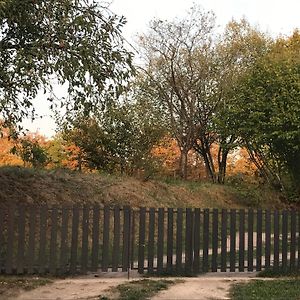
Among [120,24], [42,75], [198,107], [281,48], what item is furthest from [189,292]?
[198,107]

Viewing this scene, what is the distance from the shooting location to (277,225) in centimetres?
1098

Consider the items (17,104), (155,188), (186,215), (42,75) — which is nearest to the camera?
(42,75)

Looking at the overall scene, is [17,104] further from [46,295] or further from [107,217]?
[46,295]

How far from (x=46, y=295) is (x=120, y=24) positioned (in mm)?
6089

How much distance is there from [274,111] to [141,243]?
1255cm

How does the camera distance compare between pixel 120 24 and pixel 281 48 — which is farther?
pixel 281 48

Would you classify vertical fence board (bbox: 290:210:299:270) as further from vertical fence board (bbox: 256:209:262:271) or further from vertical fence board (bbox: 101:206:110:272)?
vertical fence board (bbox: 101:206:110:272)

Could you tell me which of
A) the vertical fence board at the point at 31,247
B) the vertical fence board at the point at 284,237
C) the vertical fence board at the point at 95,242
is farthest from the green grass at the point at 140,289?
the vertical fence board at the point at 284,237

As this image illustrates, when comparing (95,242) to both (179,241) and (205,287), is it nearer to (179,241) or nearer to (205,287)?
(179,241)

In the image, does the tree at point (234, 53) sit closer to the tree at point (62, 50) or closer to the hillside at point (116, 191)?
the hillside at point (116, 191)

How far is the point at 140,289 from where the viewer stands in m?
8.91

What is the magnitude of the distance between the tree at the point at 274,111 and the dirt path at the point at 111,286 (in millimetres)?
11523

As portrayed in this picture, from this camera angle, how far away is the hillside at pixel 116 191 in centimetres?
1587

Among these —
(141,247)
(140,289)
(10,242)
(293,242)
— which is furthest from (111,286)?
(293,242)
